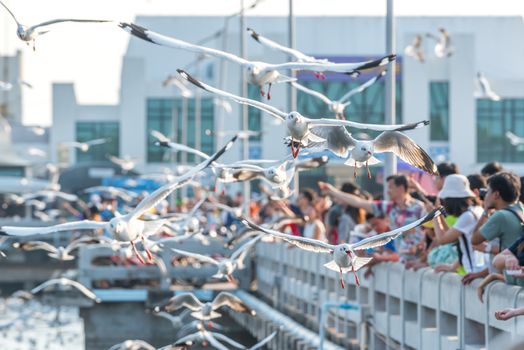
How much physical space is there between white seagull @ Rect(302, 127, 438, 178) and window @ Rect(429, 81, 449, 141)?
187 feet

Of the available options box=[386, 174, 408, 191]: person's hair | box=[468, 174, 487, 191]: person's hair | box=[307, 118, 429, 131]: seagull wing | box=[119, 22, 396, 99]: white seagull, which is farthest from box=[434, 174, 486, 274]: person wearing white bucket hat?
box=[386, 174, 408, 191]: person's hair

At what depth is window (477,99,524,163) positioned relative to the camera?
74125 mm

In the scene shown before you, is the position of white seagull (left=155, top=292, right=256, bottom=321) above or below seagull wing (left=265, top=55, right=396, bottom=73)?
below

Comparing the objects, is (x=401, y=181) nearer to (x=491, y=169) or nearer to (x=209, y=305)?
(x=491, y=169)

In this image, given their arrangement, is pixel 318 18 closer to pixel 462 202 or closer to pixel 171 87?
pixel 171 87

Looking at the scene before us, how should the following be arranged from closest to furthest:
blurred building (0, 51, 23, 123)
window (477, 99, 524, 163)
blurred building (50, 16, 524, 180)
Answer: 1. blurred building (50, 16, 524, 180)
2. window (477, 99, 524, 163)
3. blurred building (0, 51, 23, 123)

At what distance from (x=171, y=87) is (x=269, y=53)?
1381 centimetres

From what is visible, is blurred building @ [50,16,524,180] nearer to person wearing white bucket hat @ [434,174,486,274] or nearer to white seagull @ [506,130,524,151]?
white seagull @ [506,130,524,151]

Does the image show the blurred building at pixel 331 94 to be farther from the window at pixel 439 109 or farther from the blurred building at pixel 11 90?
the blurred building at pixel 11 90

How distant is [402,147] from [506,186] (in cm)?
148

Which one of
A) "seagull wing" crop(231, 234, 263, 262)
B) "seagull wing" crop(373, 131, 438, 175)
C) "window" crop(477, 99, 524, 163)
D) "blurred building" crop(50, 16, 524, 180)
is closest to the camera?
"seagull wing" crop(373, 131, 438, 175)

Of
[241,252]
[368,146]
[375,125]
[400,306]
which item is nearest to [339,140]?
[368,146]

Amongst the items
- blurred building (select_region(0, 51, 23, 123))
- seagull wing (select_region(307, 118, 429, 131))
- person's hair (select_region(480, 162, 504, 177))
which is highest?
blurred building (select_region(0, 51, 23, 123))

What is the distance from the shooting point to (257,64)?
14.5m
